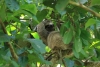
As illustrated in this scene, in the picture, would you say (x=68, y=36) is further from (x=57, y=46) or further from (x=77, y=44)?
(x=57, y=46)

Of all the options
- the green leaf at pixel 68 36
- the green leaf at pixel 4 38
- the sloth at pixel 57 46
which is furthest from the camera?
the sloth at pixel 57 46

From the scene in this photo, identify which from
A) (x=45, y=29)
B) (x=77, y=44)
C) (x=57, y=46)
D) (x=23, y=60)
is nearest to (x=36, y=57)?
(x=23, y=60)

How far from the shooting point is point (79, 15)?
3.17 ft

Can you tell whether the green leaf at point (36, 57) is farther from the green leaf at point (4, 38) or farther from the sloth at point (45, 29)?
the sloth at point (45, 29)

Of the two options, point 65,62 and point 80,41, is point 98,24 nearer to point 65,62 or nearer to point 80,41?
point 80,41

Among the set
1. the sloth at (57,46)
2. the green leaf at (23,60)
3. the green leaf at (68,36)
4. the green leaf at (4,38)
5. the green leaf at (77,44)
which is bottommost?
the sloth at (57,46)

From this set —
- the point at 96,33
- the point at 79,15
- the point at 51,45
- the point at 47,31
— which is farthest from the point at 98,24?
the point at 47,31

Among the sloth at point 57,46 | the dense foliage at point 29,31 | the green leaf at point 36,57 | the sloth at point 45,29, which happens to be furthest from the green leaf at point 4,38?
the sloth at point 45,29

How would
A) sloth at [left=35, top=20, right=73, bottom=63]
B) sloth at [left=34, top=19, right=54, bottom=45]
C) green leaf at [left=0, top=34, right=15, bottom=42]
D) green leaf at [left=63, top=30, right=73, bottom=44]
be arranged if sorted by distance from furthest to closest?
sloth at [left=34, top=19, right=54, bottom=45] → sloth at [left=35, top=20, right=73, bottom=63] → green leaf at [left=63, top=30, right=73, bottom=44] → green leaf at [left=0, top=34, right=15, bottom=42]

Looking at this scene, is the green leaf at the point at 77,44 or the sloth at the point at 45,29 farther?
the sloth at the point at 45,29

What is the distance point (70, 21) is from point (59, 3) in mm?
227

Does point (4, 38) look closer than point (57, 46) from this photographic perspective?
Yes

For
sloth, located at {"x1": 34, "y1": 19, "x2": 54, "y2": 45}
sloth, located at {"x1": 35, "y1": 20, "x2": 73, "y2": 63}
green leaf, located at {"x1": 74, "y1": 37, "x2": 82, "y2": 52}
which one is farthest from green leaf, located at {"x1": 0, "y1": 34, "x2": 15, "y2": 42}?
sloth, located at {"x1": 34, "y1": 19, "x2": 54, "y2": 45}

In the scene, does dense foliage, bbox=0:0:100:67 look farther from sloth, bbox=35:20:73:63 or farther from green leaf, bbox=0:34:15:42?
sloth, bbox=35:20:73:63
